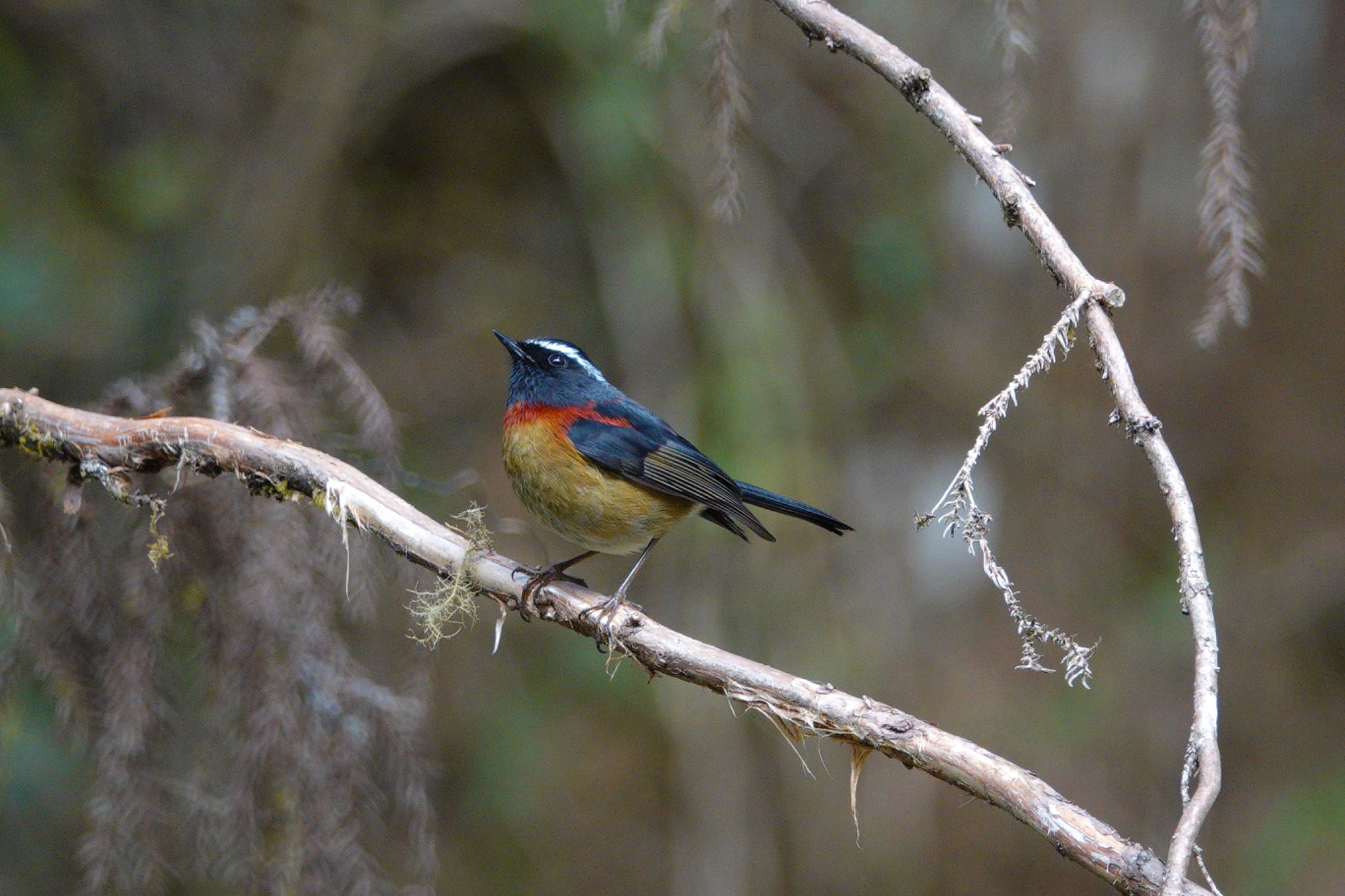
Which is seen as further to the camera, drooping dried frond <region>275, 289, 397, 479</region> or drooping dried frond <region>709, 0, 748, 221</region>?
drooping dried frond <region>275, 289, 397, 479</region>

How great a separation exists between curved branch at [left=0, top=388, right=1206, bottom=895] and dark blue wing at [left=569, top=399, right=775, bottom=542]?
550 millimetres

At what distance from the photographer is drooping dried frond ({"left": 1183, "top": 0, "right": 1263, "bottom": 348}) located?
2467 millimetres

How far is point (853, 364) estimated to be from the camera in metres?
6.60

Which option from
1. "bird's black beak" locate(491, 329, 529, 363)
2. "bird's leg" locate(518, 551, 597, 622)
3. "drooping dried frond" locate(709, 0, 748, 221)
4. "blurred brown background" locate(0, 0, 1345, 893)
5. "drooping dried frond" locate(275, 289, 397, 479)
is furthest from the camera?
"blurred brown background" locate(0, 0, 1345, 893)

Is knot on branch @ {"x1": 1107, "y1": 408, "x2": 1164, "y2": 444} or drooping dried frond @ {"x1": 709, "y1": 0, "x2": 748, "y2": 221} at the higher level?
drooping dried frond @ {"x1": 709, "y1": 0, "x2": 748, "y2": 221}

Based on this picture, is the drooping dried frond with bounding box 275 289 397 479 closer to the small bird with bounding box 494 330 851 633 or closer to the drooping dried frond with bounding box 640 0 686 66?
the small bird with bounding box 494 330 851 633

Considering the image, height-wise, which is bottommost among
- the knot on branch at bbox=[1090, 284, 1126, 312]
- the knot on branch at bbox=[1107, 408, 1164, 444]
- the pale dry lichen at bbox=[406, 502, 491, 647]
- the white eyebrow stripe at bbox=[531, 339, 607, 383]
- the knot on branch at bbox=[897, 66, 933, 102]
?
the pale dry lichen at bbox=[406, 502, 491, 647]

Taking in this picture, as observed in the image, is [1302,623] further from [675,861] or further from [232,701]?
[232,701]

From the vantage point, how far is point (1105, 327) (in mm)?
2152

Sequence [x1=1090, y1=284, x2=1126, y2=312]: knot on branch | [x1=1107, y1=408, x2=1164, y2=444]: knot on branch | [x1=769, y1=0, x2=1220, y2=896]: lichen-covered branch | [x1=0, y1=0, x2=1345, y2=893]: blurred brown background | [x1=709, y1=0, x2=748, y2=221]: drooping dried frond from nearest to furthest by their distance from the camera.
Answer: [x1=769, y1=0, x2=1220, y2=896]: lichen-covered branch < [x1=1107, y1=408, x2=1164, y2=444]: knot on branch < [x1=1090, y1=284, x2=1126, y2=312]: knot on branch < [x1=709, y1=0, x2=748, y2=221]: drooping dried frond < [x1=0, y1=0, x2=1345, y2=893]: blurred brown background

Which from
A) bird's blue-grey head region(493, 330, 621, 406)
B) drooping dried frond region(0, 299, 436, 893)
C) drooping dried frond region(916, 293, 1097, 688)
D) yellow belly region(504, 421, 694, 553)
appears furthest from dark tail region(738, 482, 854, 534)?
drooping dried frond region(916, 293, 1097, 688)

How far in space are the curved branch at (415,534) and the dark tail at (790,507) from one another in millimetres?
884

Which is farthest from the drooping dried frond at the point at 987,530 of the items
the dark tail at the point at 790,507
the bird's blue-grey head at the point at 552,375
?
the bird's blue-grey head at the point at 552,375

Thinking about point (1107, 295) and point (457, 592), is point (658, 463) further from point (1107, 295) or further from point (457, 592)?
point (1107, 295)
